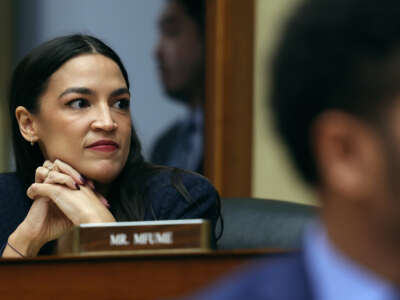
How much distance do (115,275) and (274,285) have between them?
2.83 feet

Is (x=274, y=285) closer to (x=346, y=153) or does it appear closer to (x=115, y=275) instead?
(x=346, y=153)

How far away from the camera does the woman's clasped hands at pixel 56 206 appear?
1.88m

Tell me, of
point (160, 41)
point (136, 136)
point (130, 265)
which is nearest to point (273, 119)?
point (130, 265)

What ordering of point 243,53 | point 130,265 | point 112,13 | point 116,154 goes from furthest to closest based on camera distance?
point 112,13 < point 243,53 < point 116,154 < point 130,265

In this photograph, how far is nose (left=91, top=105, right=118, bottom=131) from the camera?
184 centimetres

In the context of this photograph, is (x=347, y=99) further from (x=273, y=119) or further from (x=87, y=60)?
(x=87, y=60)

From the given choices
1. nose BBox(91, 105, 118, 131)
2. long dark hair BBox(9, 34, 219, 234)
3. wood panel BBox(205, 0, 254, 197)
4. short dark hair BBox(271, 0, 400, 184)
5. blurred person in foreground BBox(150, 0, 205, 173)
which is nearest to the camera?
short dark hair BBox(271, 0, 400, 184)

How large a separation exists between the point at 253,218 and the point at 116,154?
36cm

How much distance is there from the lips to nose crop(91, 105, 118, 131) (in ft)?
0.11

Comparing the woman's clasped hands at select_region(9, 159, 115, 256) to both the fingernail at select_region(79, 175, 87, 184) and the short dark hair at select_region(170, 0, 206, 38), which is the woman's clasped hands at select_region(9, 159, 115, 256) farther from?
the short dark hair at select_region(170, 0, 206, 38)

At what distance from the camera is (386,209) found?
42 cm

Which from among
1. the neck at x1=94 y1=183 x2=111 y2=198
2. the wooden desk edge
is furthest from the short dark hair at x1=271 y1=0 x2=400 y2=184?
the neck at x1=94 y1=183 x2=111 y2=198

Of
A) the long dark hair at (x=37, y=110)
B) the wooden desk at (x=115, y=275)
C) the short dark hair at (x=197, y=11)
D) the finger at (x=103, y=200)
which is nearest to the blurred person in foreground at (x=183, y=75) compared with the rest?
the short dark hair at (x=197, y=11)

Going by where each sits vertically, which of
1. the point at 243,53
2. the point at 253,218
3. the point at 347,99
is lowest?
the point at 253,218
